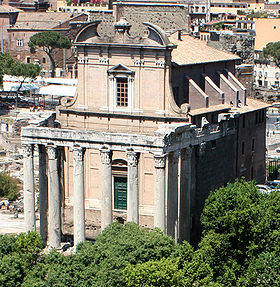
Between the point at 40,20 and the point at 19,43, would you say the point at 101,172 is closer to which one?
the point at 19,43

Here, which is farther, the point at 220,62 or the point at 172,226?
the point at 220,62

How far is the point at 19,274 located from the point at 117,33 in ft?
60.4

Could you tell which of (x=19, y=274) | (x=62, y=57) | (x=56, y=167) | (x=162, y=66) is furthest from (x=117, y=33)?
(x=62, y=57)

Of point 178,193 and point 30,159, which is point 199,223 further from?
point 30,159

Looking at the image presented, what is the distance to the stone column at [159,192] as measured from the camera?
57.1 meters

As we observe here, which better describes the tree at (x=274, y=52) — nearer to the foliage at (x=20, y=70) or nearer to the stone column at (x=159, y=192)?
the foliage at (x=20, y=70)

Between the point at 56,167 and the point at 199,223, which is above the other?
the point at 56,167

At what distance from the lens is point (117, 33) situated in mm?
61312

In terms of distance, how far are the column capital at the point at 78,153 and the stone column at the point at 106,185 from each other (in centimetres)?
152

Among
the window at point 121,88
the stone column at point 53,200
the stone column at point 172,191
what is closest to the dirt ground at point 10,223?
the stone column at point 53,200

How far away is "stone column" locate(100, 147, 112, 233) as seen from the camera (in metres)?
58.8

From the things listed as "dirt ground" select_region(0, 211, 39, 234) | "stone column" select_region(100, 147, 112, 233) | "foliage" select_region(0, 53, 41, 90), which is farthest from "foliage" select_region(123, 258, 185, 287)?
"foliage" select_region(0, 53, 41, 90)

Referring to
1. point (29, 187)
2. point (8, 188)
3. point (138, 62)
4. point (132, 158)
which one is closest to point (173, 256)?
point (132, 158)

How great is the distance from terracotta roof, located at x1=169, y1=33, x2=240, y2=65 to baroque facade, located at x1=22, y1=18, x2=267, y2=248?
17 centimetres
